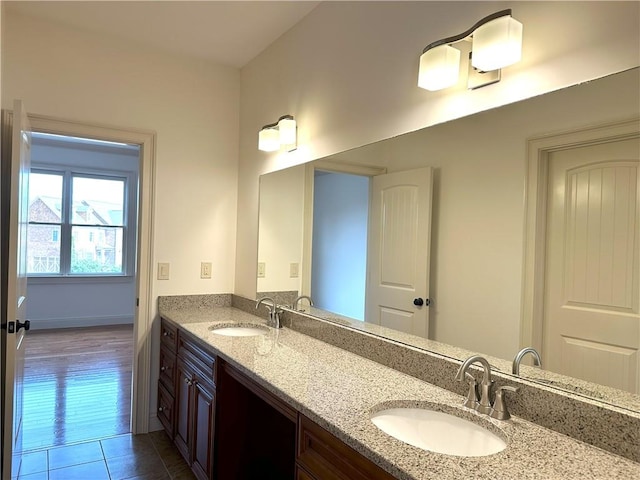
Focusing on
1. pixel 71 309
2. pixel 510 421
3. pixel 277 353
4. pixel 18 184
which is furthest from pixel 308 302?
pixel 71 309

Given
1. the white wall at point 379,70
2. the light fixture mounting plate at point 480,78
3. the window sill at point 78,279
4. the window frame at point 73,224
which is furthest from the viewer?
the window frame at point 73,224

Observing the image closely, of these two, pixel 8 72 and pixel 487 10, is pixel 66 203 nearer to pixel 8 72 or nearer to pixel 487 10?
pixel 8 72

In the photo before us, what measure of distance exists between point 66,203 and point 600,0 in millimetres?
6858

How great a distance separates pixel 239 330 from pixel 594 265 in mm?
1970

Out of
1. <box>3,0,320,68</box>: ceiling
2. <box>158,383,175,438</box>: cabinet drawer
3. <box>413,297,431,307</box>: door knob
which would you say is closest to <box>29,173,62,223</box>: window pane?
<box>3,0,320,68</box>: ceiling

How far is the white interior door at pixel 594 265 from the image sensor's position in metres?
1.13

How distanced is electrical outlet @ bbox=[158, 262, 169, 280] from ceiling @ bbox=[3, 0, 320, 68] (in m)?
1.47

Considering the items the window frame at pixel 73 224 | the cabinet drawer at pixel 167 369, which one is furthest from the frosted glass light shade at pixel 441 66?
the window frame at pixel 73 224

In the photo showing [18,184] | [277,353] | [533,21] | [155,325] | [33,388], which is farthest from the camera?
[33,388]

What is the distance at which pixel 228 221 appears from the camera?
3318 millimetres

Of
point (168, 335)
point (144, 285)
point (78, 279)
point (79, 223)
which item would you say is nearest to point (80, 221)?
point (79, 223)

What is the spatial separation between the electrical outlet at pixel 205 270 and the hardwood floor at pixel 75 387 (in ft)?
3.87

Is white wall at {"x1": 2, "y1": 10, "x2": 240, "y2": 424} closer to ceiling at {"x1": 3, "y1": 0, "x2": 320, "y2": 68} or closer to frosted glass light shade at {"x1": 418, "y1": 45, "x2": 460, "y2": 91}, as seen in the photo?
ceiling at {"x1": 3, "y1": 0, "x2": 320, "y2": 68}

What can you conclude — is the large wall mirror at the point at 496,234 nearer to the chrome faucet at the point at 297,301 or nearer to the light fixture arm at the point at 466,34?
Result: the chrome faucet at the point at 297,301
